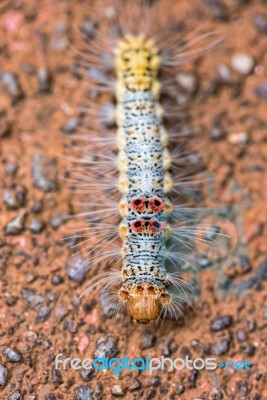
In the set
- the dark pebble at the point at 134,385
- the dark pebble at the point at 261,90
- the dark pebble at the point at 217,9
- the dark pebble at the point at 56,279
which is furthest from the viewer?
the dark pebble at the point at 217,9

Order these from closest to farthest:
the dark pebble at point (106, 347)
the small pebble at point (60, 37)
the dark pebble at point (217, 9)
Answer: the dark pebble at point (106, 347) < the small pebble at point (60, 37) < the dark pebble at point (217, 9)

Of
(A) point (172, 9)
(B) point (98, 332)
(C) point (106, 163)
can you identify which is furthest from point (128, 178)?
(A) point (172, 9)

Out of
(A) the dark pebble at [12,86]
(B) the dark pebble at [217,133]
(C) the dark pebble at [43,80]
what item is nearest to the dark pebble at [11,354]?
(A) the dark pebble at [12,86]

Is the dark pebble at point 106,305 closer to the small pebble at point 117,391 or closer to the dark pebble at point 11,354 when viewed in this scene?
the small pebble at point 117,391

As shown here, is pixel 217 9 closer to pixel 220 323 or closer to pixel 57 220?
pixel 57 220

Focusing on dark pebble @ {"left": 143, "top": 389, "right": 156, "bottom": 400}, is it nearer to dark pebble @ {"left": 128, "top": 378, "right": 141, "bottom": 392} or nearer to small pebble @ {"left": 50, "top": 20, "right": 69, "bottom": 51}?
dark pebble @ {"left": 128, "top": 378, "right": 141, "bottom": 392}
